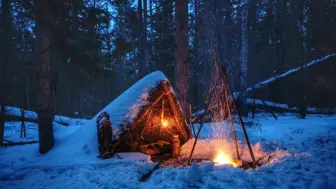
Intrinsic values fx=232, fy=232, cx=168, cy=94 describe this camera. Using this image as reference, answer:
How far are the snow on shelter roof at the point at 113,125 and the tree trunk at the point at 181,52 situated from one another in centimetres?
140

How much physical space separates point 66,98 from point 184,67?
18636 millimetres

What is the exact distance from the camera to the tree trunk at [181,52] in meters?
8.98

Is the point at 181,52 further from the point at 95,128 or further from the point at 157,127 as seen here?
the point at 95,128

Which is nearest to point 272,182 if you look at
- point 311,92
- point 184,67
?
point 184,67

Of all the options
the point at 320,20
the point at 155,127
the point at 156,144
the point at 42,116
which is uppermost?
the point at 320,20

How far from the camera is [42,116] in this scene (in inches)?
259

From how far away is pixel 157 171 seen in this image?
5.15 m

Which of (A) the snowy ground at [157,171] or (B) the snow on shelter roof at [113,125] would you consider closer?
(A) the snowy ground at [157,171]

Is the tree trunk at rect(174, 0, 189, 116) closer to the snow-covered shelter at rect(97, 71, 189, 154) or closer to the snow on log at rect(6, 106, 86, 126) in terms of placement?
the snow-covered shelter at rect(97, 71, 189, 154)

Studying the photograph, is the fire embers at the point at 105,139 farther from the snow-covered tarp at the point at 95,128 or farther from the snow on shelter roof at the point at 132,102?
the snow on shelter roof at the point at 132,102

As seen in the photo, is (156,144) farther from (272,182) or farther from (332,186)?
(332,186)

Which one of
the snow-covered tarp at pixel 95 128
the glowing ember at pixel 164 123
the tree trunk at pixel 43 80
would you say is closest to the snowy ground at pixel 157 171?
the snow-covered tarp at pixel 95 128

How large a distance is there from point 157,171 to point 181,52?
512 centimetres

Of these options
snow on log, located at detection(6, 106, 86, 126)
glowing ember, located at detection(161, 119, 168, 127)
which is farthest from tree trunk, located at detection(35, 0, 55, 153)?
snow on log, located at detection(6, 106, 86, 126)
